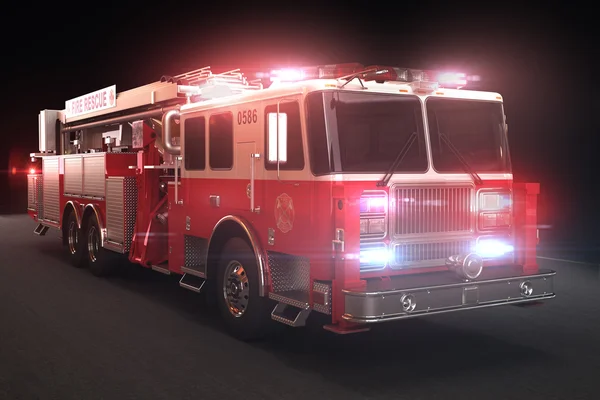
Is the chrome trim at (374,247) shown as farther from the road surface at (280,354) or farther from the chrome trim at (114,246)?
the chrome trim at (114,246)

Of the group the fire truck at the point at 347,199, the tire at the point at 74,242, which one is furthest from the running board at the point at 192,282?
the tire at the point at 74,242

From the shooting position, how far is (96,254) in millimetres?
11492

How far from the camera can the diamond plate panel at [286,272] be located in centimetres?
673

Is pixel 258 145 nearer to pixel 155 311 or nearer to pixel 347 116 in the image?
pixel 347 116

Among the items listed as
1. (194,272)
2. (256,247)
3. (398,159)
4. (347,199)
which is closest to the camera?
(347,199)

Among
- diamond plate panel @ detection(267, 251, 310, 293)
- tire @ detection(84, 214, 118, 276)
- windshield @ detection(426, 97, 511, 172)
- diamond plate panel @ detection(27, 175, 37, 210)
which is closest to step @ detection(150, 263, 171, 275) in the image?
tire @ detection(84, 214, 118, 276)

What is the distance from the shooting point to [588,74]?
2145 centimetres

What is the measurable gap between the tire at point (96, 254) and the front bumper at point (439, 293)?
238 inches

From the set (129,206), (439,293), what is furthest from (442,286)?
(129,206)

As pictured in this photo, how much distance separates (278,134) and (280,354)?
2051 millimetres

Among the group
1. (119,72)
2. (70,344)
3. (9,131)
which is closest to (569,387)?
(70,344)

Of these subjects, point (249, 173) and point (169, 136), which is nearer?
point (249, 173)

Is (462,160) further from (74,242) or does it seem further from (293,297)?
(74,242)

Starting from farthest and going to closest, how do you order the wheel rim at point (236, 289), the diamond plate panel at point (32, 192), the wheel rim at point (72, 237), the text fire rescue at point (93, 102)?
the diamond plate panel at point (32, 192)
the wheel rim at point (72, 237)
the text fire rescue at point (93, 102)
the wheel rim at point (236, 289)
